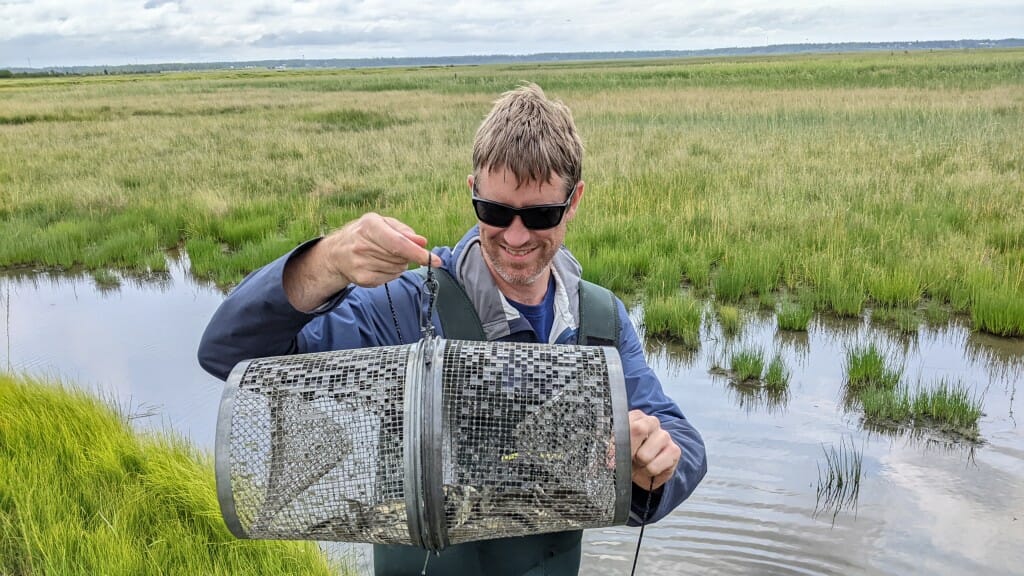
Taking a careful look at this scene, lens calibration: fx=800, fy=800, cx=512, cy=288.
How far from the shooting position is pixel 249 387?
1.78 metres

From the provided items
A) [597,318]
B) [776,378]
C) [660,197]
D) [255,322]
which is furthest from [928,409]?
[660,197]

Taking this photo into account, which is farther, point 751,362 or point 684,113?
point 684,113

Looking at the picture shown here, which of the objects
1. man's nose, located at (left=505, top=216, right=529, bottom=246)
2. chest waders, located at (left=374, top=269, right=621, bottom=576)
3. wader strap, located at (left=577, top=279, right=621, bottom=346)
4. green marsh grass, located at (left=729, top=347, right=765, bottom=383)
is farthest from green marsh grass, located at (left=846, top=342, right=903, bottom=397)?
man's nose, located at (left=505, top=216, right=529, bottom=246)

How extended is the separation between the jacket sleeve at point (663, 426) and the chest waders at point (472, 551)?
17cm

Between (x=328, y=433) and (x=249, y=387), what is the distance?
208 millimetres

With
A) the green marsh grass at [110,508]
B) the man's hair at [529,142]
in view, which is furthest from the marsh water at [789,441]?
the man's hair at [529,142]

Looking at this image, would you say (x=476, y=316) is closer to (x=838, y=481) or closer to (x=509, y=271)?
(x=509, y=271)

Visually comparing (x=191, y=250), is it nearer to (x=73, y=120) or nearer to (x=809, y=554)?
(x=809, y=554)

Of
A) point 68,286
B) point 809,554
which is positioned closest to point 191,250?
point 68,286

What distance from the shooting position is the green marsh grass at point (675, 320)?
22.0ft

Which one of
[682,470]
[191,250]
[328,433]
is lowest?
[191,250]

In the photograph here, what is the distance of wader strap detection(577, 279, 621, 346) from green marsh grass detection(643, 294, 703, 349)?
174 inches

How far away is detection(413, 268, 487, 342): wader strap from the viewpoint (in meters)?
2.20

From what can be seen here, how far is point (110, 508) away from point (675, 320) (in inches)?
181
